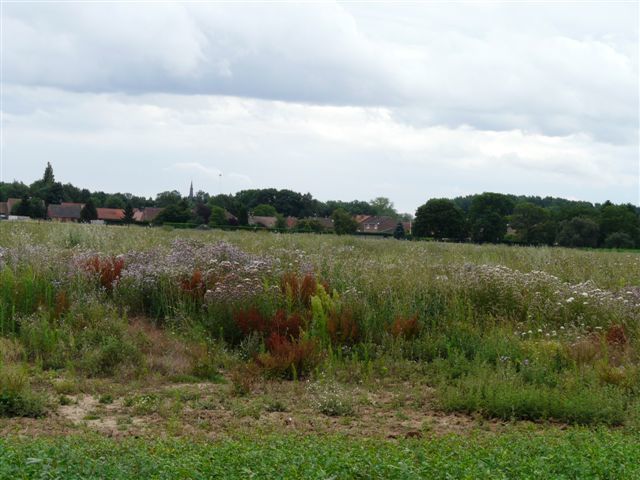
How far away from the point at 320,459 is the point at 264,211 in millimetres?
61347

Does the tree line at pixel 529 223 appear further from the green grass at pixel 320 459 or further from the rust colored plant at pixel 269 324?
the green grass at pixel 320 459

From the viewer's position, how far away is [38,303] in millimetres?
11609

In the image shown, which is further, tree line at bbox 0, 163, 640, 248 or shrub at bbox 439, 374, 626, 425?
tree line at bbox 0, 163, 640, 248

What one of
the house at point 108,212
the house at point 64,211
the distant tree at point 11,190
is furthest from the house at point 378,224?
the distant tree at point 11,190

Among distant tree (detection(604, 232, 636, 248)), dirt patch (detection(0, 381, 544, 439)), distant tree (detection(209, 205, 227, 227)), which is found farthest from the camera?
distant tree (detection(209, 205, 227, 227))

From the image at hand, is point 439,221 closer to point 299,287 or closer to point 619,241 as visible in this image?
point 619,241

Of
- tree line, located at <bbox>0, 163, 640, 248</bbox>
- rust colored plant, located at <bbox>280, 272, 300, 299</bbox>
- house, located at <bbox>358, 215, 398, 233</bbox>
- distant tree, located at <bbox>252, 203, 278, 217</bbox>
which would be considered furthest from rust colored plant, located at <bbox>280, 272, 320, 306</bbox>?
house, located at <bbox>358, 215, 398, 233</bbox>

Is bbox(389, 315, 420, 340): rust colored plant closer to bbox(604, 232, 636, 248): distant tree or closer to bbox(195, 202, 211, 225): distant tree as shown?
bbox(604, 232, 636, 248): distant tree

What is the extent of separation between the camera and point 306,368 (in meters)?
9.45

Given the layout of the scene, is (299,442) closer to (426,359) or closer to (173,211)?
(426,359)

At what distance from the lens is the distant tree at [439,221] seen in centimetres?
4756

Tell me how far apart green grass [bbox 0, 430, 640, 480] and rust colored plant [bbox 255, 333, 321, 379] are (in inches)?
117

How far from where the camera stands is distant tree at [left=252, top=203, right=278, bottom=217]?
65.3 meters

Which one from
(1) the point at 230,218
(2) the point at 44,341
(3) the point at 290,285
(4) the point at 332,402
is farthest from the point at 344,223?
(4) the point at 332,402
